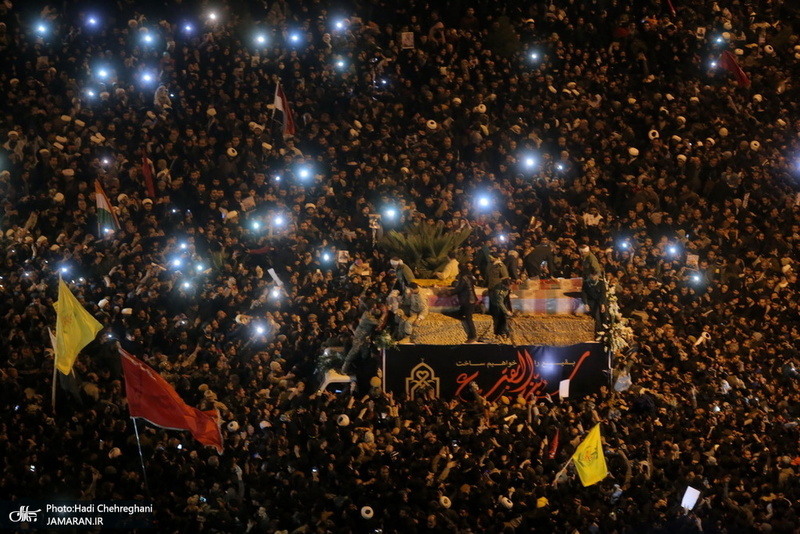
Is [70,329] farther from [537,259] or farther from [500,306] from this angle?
[537,259]

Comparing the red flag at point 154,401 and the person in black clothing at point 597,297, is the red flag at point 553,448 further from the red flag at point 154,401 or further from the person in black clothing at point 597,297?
the red flag at point 154,401

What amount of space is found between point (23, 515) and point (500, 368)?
7341 mm

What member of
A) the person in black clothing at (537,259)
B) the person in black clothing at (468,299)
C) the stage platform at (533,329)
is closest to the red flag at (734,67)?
the person in black clothing at (537,259)

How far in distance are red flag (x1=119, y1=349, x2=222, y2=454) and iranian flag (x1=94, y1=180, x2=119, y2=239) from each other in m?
5.65

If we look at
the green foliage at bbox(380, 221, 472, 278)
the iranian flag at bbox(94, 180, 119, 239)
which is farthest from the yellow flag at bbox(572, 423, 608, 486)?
the iranian flag at bbox(94, 180, 119, 239)

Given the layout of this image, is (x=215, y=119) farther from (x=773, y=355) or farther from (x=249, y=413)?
(x=773, y=355)

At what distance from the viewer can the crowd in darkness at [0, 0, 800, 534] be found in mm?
14469

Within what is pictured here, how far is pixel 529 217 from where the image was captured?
817 inches

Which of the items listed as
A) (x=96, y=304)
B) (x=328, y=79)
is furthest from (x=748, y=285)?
(x=96, y=304)

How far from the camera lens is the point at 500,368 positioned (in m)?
17.2

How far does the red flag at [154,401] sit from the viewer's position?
538 inches

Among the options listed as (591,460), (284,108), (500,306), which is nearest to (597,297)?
(500,306)

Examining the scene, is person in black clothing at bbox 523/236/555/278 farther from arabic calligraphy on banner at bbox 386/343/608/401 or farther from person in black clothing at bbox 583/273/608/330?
arabic calligraphy on banner at bbox 386/343/608/401

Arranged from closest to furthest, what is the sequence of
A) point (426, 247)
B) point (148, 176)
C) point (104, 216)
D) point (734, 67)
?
point (426, 247)
point (104, 216)
point (148, 176)
point (734, 67)
